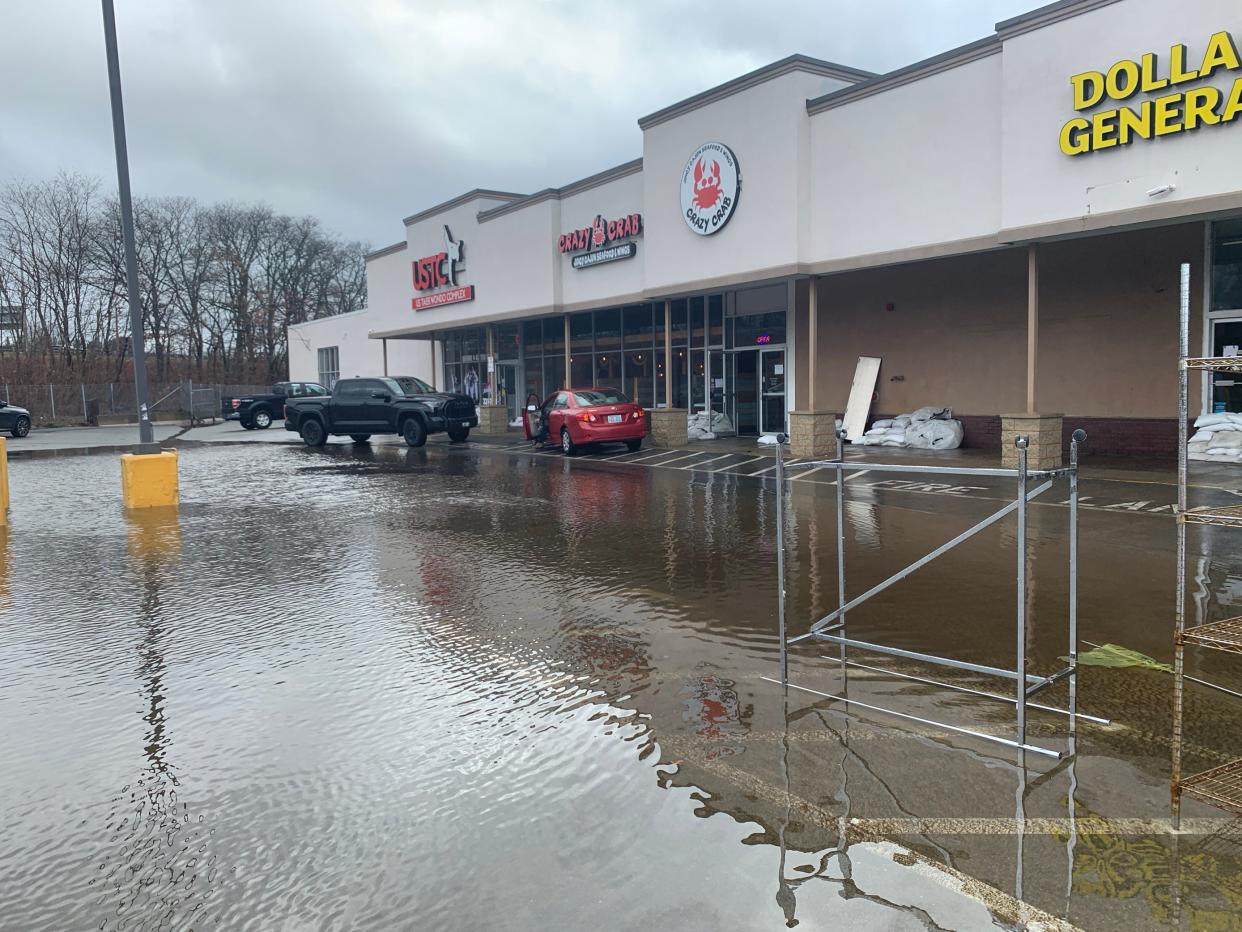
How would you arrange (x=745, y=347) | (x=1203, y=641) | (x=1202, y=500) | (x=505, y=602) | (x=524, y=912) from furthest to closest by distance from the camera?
(x=745, y=347) → (x=1202, y=500) → (x=505, y=602) → (x=1203, y=641) → (x=524, y=912)

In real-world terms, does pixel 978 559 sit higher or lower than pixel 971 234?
lower

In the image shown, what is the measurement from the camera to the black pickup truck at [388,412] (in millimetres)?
25344

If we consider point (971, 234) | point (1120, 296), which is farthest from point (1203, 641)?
point (1120, 296)

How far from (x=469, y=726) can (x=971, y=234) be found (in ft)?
47.3

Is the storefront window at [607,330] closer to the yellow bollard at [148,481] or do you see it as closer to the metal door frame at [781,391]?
the metal door frame at [781,391]

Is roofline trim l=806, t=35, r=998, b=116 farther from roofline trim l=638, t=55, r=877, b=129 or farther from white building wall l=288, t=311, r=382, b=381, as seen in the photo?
white building wall l=288, t=311, r=382, b=381

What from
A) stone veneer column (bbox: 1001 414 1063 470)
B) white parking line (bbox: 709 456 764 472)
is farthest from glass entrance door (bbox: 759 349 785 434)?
stone veneer column (bbox: 1001 414 1063 470)

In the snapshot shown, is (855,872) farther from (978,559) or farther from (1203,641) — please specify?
(978,559)

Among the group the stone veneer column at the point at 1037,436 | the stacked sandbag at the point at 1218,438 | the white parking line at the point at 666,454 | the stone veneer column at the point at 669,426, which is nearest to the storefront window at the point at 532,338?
the stone veneer column at the point at 669,426

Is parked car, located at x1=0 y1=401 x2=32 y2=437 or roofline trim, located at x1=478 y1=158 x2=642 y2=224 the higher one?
roofline trim, located at x1=478 y1=158 x2=642 y2=224

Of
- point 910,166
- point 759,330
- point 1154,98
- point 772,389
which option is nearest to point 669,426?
point 772,389

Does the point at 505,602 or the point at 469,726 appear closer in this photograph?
the point at 469,726

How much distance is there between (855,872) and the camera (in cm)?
324

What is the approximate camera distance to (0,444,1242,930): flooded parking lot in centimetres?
314
